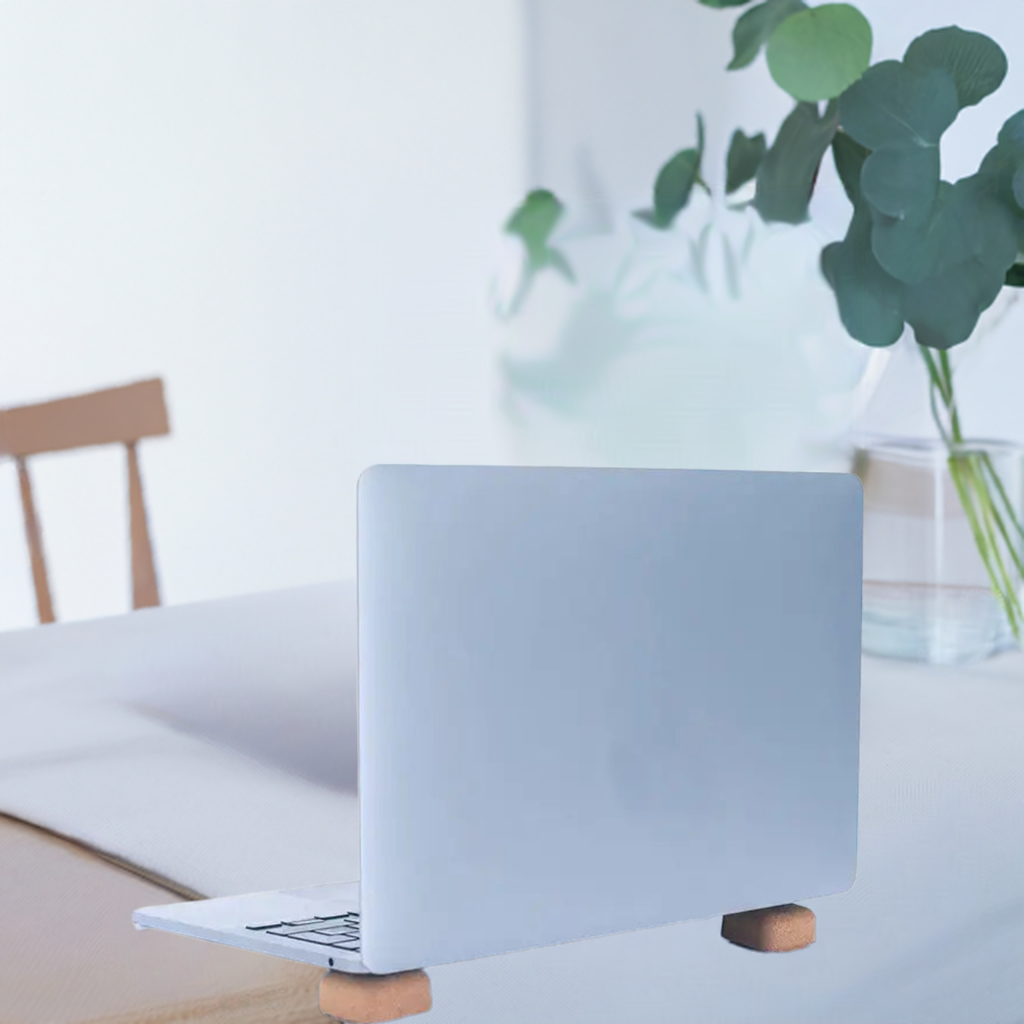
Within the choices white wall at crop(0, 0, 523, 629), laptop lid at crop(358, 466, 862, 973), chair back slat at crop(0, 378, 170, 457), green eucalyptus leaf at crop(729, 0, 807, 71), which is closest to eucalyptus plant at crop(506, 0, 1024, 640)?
green eucalyptus leaf at crop(729, 0, 807, 71)

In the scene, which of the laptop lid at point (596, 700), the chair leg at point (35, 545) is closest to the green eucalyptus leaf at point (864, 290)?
the laptop lid at point (596, 700)

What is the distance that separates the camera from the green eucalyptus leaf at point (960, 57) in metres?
1.01

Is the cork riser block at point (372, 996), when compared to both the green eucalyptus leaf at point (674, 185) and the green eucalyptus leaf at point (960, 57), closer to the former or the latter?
the green eucalyptus leaf at point (960, 57)

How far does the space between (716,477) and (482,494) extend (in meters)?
0.10

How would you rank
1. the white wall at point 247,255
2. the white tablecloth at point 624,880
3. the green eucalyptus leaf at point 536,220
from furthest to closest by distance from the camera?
1. the green eucalyptus leaf at point 536,220
2. the white wall at point 247,255
3. the white tablecloth at point 624,880

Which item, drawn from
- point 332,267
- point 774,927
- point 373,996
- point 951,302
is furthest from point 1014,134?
point 332,267

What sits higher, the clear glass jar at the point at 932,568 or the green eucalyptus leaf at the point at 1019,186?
the green eucalyptus leaf at the point at 1019,186

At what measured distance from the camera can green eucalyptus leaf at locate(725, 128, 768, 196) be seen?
4.06ft

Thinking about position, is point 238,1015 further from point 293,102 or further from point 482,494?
point 293,102

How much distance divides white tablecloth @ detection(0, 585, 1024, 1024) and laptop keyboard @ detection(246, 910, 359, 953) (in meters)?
0.04

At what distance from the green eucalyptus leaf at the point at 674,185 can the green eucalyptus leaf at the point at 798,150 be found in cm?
43

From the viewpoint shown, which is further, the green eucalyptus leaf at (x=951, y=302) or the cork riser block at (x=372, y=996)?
the green eucalyptus leaf at (x=951, y=302)

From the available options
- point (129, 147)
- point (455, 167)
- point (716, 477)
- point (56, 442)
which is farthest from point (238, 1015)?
point (455, 167)

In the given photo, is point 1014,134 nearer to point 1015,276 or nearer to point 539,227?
point 1015,276
